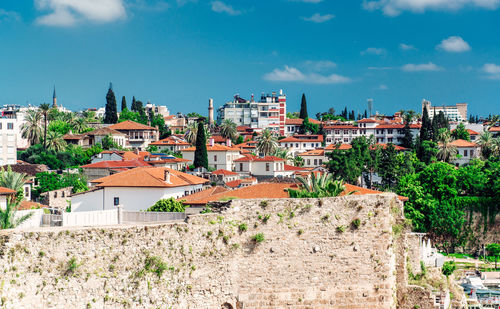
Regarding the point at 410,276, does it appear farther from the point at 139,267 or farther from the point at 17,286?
the point at 17,286

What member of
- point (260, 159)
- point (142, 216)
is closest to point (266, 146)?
point (260, 159)

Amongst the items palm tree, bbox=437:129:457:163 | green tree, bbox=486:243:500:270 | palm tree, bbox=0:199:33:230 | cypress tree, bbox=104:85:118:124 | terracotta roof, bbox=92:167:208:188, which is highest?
cypress tree, bbox=104:85:118:124

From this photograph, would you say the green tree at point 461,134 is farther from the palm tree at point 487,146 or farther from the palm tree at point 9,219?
the palm tree at point 9,219

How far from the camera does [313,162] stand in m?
111

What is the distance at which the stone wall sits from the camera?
603 inches

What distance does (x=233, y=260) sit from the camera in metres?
17.6

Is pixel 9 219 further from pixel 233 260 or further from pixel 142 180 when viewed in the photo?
pixel 142 180

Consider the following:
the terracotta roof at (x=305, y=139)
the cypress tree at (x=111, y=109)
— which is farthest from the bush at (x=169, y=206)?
the cypress tree at (x=111, y=109)

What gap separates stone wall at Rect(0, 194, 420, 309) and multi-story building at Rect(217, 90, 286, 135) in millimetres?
130559

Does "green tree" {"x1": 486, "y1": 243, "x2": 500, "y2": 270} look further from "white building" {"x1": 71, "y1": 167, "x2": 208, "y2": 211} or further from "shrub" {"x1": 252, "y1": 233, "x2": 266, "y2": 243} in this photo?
"shrub" {"x1": 252, "y1": 233, "x2": 266, "y2": 243}

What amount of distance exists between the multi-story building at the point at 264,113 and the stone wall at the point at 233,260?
428ft

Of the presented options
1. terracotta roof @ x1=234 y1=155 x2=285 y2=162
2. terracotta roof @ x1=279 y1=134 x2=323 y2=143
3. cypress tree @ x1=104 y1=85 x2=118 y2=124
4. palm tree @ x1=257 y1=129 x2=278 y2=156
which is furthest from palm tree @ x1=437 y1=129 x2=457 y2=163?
cypress tree @ x1=104 y1=85 x2=118 y2=124

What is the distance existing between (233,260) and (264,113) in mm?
136276

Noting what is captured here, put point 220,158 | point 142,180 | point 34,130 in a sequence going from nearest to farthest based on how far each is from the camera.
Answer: point 142,180 < point 220,158 < point 34,130
